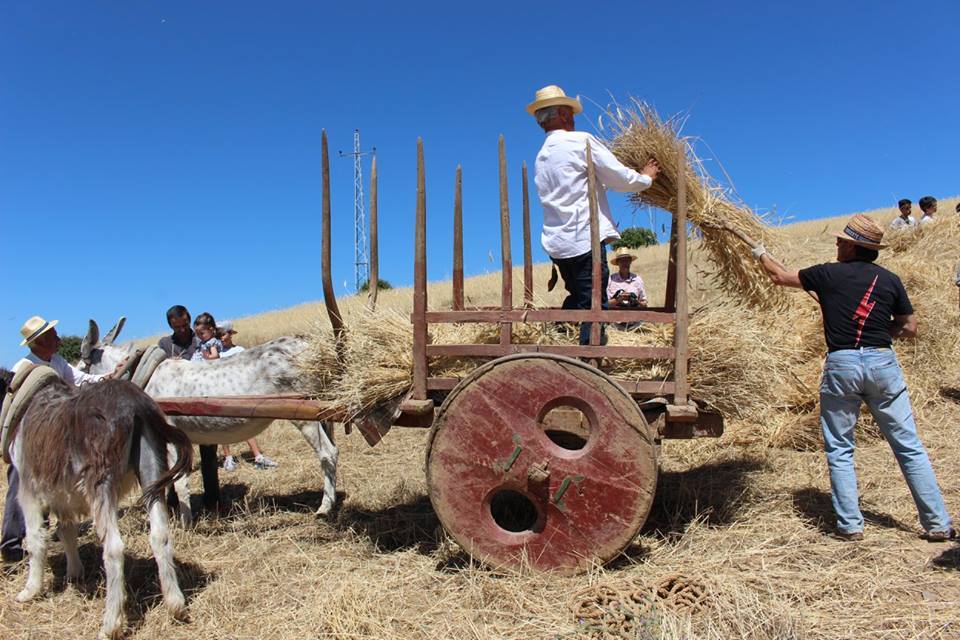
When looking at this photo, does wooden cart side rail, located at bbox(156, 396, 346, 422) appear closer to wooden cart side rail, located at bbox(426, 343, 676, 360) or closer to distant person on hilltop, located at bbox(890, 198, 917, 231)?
wooden cart side rail, located at bbox(426, 343, 676, 360)

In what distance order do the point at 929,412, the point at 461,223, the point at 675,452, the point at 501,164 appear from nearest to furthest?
the point at 501,164, the point at 461,223, the point at 675,452, the point at 929,412

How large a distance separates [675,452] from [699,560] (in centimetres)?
238

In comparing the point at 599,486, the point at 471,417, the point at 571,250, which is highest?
the point at 571,250

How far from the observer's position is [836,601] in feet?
10.2

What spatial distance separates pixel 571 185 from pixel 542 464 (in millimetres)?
1666

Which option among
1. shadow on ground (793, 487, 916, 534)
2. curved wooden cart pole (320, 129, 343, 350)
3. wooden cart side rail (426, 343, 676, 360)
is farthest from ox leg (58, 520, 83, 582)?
shadow on ground (793, 487, 916, 534)

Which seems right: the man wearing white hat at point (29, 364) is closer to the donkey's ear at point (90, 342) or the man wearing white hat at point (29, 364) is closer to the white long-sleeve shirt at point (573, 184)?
the donkey's ear at point (90, 342)

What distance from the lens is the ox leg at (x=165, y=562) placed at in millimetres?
3479

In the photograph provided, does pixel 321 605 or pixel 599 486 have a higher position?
pixel 599 486

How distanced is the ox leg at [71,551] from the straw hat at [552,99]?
3.92 m

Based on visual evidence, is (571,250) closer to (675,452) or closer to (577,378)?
(577,378)

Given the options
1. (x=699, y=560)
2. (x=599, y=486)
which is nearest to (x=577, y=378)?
(x=599, y=486)

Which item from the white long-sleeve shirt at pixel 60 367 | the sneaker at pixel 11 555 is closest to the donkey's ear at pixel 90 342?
the white long-sleeve shirt at pixel 60 367

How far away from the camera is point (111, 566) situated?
3367 millimetres
